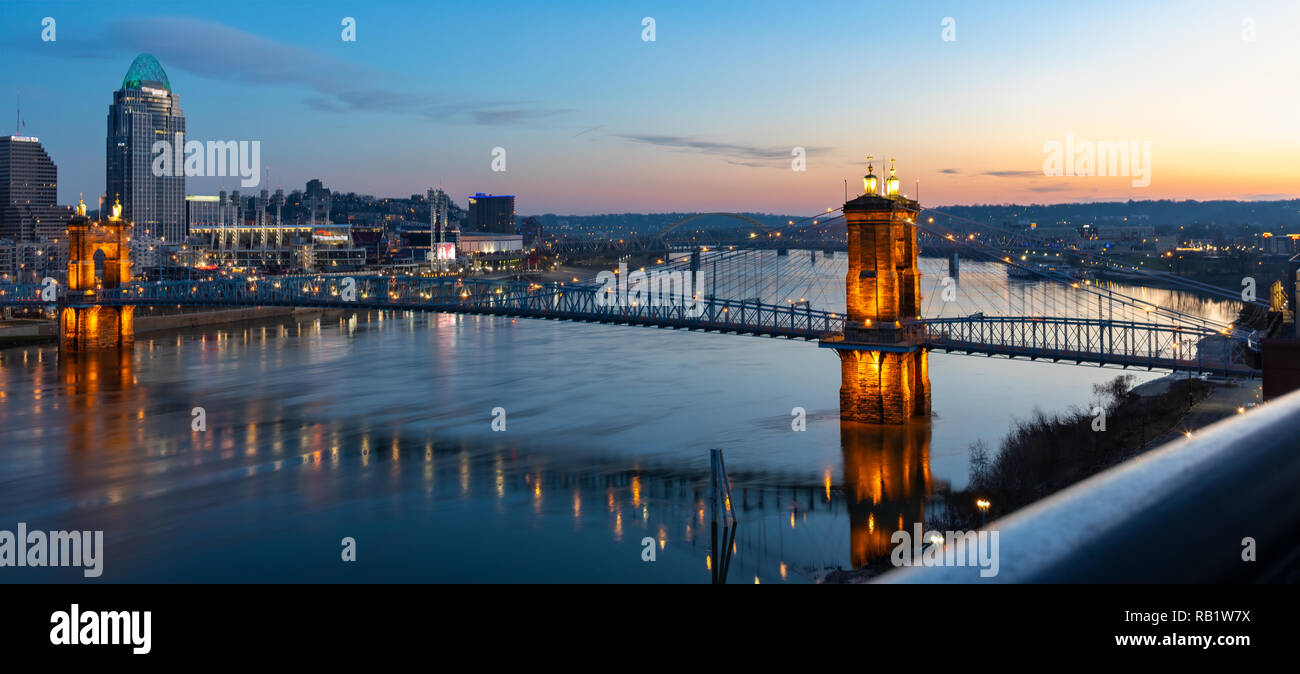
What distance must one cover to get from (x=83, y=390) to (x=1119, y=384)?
3486 cm

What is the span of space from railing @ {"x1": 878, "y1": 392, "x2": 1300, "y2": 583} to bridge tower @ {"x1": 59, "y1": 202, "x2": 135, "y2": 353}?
55.2 metres

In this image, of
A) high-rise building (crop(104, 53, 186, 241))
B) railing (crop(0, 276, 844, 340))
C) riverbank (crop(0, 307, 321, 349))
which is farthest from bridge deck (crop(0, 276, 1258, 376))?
high-rise building (crop(104, 53, 186, 241))

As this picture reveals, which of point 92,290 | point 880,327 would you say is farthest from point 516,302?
point 880,327

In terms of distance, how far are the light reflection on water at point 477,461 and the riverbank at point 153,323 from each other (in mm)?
10166

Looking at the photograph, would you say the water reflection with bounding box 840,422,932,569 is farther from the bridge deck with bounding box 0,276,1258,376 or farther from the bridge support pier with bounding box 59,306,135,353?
the bridge support pier with bounding box 59,306,135,353

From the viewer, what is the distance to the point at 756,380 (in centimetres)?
3606

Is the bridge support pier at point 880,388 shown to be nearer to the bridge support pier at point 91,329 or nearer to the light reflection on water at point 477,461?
the light reflection on water at point 477,461

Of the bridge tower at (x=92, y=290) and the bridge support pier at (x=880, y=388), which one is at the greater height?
the bridge tower at (x=92, y=290)

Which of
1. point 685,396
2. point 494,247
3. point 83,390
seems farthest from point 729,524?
point 494,247

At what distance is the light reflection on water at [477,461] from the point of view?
56.3 feet

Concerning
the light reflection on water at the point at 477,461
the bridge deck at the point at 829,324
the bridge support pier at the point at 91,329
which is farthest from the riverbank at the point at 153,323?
the light reflection on water at the point at 477,461
